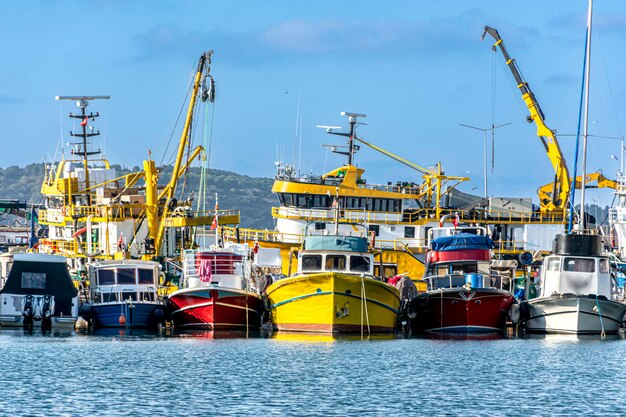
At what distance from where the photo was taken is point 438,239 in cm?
7344

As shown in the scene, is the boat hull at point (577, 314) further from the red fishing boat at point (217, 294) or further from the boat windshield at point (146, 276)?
the boat windshield at point (146, 276)

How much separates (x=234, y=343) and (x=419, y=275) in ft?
73.1

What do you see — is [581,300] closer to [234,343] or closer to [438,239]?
[438,239]

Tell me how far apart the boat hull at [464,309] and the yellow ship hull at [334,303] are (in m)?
2.38

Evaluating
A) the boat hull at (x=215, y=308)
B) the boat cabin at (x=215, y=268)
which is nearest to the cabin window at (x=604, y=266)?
the boat hull at (x=215, y=308)

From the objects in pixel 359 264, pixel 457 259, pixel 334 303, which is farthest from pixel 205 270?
pixel 457 259

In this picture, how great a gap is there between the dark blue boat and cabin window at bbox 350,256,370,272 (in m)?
10.6

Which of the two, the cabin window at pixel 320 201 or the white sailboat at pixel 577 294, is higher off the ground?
the cabin window at pixel 320 201

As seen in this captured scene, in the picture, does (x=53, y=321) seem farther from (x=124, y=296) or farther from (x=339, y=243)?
(x=339, y=243)

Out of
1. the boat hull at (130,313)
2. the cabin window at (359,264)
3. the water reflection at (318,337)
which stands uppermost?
the cabin window at (359,264)

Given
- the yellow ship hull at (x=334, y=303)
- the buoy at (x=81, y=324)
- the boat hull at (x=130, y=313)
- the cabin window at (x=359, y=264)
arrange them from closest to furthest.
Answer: the yellow ship hull at (x=334, y=303) → the cabin window at (x=359, y=264) → the boat hull at (x=130, y=313) → the buoy at (x=81, y=324)

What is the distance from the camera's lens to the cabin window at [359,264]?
67562 millimetres

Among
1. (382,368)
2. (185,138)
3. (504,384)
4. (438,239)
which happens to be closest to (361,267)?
(438,239)

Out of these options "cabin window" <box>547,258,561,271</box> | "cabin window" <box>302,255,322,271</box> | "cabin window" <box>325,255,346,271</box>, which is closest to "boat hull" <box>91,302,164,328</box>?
"cabin window" <box>302,255,322,271</box>
